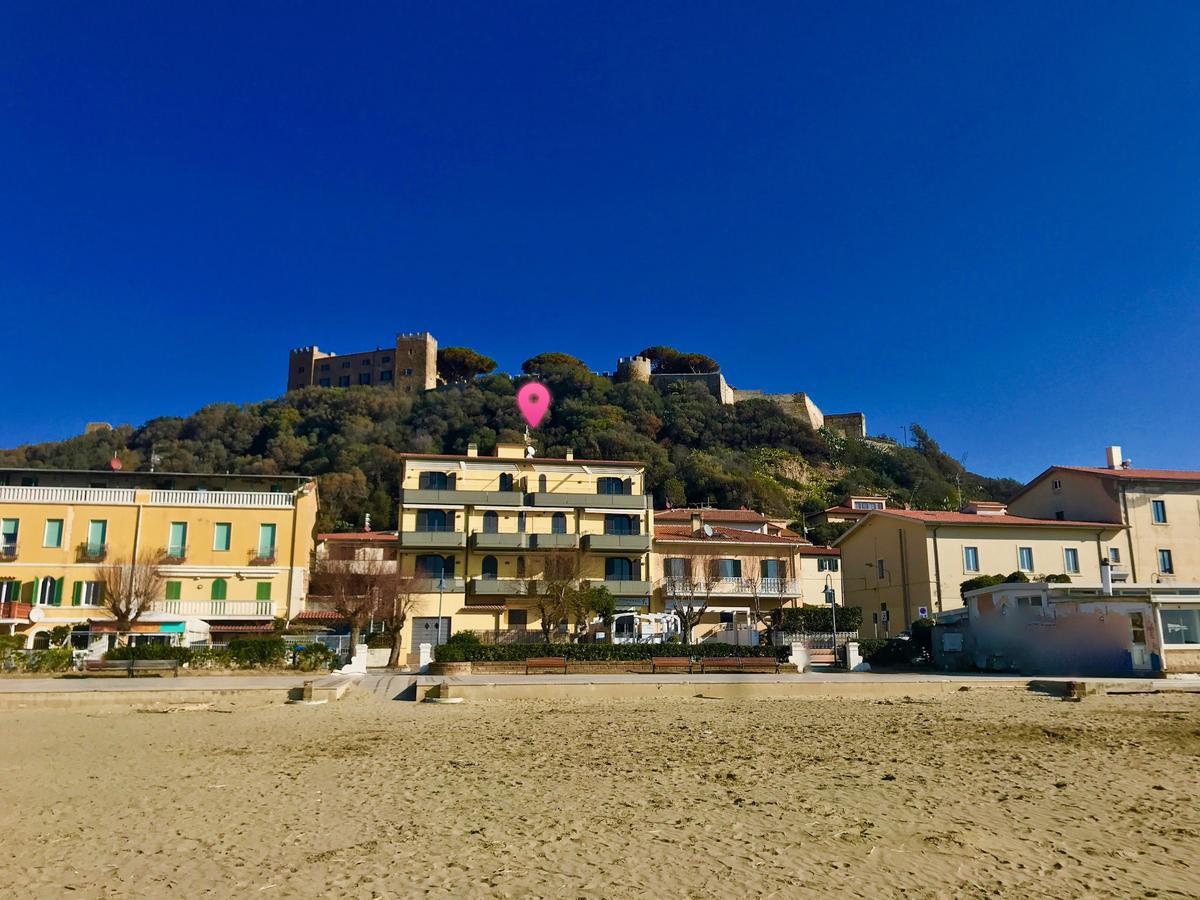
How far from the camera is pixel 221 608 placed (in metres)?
40.3

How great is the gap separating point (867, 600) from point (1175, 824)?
3825cm

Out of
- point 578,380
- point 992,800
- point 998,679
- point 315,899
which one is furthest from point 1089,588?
point 578,380

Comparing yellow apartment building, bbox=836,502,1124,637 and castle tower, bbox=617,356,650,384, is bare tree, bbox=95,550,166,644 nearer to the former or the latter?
yellow apartment building, bbox=836,502,1124,637

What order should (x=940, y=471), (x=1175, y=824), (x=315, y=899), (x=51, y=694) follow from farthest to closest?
1. (x=940, y=471)
2. (x=51, y=694)
3. (x=1175, y=824)
4. (x=315, y=899)

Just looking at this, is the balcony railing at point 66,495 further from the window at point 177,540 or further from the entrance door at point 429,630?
the entrance door at point 429,630

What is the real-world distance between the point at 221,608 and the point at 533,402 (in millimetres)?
58631

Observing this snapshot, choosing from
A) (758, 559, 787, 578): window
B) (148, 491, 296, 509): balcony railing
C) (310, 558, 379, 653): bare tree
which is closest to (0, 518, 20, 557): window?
(148, 491, 296, 509): balcony railing

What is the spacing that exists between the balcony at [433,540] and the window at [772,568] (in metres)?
15.4

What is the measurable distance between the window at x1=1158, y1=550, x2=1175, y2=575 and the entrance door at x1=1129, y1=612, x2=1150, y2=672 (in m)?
16.4

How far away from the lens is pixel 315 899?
7203 mm

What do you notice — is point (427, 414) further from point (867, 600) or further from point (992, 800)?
point (992, 800)

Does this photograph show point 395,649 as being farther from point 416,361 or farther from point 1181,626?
point 416,361

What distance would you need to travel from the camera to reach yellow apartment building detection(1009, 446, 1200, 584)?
43688 mm

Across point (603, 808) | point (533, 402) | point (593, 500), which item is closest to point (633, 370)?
point (533, 402)
